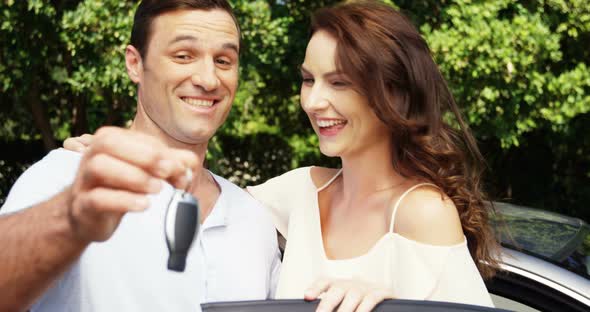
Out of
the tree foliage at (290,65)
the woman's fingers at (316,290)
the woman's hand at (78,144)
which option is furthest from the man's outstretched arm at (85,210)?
the tree foliage at (290,65)

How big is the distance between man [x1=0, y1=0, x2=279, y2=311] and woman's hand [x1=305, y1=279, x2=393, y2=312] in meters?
0.43

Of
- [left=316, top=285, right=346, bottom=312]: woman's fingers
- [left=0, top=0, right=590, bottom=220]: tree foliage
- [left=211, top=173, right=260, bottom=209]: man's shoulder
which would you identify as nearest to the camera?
[left=316, top=285, right=346, bottom=312]: woman's fingers

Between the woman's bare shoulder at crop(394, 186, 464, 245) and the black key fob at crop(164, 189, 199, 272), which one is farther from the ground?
the black key fob at crop(164, 189, 199, 272)

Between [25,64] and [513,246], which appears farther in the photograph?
[25,64]

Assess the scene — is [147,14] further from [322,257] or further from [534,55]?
[534,55]

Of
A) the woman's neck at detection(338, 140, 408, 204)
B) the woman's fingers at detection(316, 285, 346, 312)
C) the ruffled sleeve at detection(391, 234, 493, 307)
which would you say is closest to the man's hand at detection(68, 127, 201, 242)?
the woman's fingers at detection(316, 285, 346, 312)

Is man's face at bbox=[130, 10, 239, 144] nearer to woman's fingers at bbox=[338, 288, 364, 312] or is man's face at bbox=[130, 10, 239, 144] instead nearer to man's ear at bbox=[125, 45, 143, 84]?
man's ear at bbox=[125, 45, 143, 84]

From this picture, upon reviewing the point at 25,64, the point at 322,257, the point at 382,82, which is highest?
the point at 382,82

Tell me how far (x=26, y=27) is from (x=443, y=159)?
5.85 m

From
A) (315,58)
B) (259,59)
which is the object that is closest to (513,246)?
(315,58)

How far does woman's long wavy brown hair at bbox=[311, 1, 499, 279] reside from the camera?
2186 mm

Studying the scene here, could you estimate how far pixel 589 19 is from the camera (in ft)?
25.0

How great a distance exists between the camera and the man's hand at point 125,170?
1.01 m

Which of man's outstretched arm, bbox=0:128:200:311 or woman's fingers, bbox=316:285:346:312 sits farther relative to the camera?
woman's fingers, bbox=316:285:346:312
